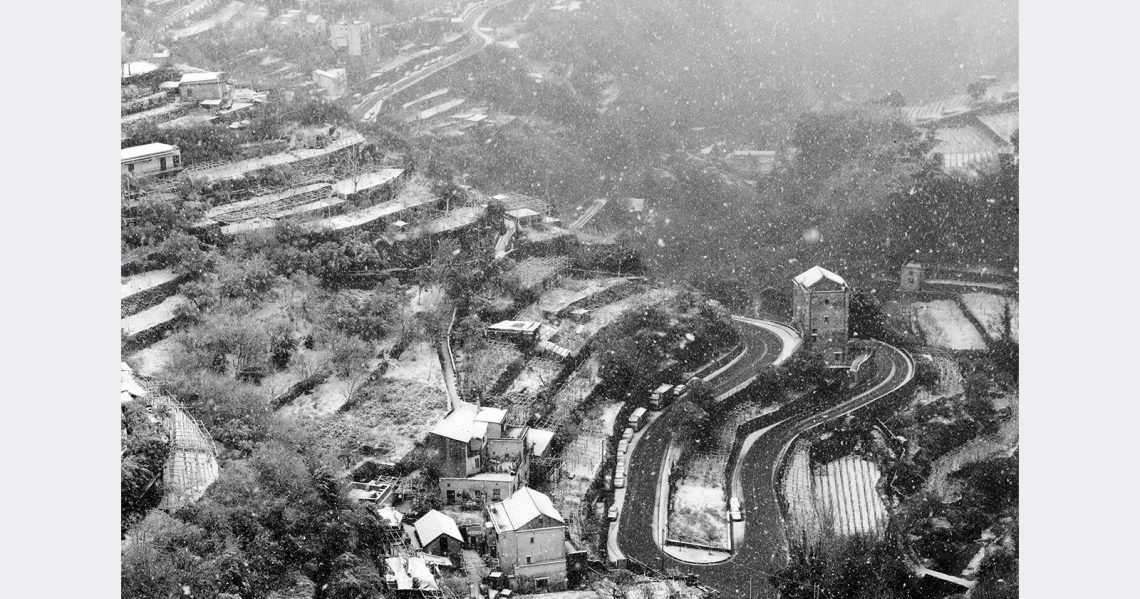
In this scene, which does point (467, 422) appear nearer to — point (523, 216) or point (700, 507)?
point (700, 507)

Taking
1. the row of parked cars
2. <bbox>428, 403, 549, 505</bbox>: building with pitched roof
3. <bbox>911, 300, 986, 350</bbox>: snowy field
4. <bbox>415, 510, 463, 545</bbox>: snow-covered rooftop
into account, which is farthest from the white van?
<bbox>911, 300, 986, 350</bbox>: snowy field

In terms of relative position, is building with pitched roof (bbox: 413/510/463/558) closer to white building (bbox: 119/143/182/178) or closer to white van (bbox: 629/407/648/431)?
white van (bbox: 629/407/648/431)

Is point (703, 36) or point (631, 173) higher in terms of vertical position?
point (703, 36)

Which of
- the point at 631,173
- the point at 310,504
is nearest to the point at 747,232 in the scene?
the point at 631,173

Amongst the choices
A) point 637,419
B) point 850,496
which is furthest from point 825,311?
point 637,419

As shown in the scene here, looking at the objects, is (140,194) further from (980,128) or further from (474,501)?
(980,128)

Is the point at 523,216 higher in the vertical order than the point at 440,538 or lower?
higher

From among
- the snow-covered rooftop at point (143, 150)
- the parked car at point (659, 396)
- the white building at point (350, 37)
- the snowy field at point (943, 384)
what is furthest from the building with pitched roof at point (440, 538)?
the white building at point (350, 37)
